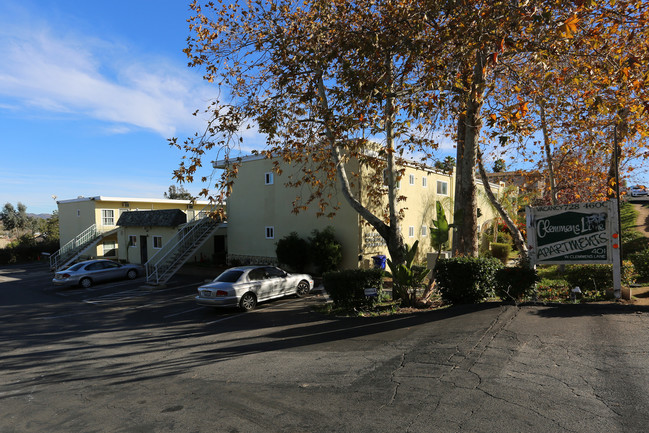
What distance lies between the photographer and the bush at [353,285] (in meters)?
11.0

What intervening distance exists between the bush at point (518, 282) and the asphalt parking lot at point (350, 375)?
0.52 m

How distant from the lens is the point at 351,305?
11.1 m

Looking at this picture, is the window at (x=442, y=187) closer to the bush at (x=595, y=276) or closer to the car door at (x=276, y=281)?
the car door at (x=276, y=281)

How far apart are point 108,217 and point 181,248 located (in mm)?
14799

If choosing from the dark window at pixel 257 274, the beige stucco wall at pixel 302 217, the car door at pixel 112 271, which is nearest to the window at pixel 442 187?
the beige stucco wall at pixel 302 217

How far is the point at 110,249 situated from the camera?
1324 inches

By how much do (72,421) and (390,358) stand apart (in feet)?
15.4

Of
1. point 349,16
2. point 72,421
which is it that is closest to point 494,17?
point 349,16

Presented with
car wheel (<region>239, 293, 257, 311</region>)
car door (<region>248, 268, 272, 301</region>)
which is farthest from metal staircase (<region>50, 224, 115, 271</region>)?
car wheel (<region>239, 293, 257, 311</region>)

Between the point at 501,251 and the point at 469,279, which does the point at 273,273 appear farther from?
the point at 501,251

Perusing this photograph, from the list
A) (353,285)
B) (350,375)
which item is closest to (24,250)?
(353,285)

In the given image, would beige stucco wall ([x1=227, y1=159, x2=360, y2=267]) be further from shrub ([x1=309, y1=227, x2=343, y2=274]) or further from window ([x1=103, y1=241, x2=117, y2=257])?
window ([x1=103, y1=241, x2=117, y2=257])

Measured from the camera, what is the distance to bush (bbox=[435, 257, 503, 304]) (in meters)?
9.72

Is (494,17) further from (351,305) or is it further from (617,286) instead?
(351,305)
